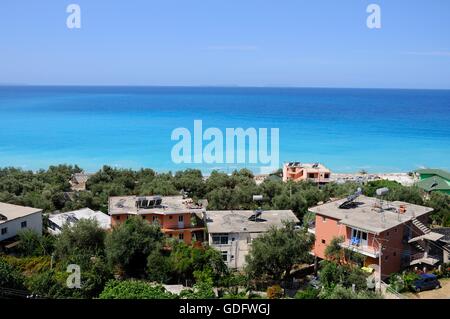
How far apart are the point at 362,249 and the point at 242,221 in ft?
18.2

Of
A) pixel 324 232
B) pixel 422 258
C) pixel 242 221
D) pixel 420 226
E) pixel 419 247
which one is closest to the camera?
pixel 422 258

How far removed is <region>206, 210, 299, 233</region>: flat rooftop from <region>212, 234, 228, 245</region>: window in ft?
0.69

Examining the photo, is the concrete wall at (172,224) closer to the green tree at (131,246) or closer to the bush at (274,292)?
the green tree at (131,246)

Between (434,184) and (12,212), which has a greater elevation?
(12,212)

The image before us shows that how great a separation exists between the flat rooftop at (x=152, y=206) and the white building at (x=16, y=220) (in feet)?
11.0

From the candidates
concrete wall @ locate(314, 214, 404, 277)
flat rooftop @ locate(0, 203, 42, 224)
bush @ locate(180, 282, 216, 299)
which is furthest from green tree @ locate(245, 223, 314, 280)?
flat rooftop @ locate(0, 203, 42, 224)

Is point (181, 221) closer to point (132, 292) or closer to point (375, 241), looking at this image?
point (375, 241)

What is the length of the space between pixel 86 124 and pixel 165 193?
69985mm

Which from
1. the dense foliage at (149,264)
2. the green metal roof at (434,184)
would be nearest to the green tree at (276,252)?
the dense foliage at (149,264)

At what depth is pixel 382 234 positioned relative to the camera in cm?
1578

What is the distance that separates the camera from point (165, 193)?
2603 centimetres

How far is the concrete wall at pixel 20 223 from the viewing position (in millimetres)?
19172

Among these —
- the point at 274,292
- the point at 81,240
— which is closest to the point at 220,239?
the point at 274,292
